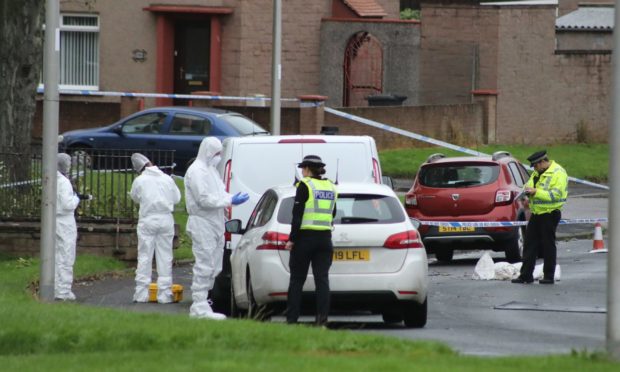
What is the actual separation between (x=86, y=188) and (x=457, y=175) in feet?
17.2

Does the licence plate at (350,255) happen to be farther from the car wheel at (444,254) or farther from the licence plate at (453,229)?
the car wheel at (444,254)

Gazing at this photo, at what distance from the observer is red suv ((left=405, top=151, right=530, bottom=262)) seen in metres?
21.7

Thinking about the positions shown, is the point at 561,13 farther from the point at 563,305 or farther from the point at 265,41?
the point at 563,305

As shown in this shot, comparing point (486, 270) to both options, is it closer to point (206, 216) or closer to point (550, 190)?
point (550, 190)

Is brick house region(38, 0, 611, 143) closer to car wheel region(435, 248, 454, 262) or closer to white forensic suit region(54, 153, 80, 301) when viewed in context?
car wheel region(435, 248, 454, 262)

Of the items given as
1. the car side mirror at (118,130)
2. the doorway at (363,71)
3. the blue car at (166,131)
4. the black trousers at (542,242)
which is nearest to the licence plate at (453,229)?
the black trousers at (542,242)

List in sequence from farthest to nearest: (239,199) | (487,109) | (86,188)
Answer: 1. (487,109)
2. (86,188)
3. (239,199)

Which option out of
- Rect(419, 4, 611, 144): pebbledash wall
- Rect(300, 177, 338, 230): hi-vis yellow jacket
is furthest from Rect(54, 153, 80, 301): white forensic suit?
Rect(419, 4, 611, 144): pebbledash wall

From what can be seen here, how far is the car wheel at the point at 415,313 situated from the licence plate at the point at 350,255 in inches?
24.7

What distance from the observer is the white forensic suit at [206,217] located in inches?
601

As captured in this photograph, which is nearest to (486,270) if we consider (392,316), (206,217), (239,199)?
(392,316)

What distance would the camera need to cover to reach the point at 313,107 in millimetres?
33188

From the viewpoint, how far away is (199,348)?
11492mm

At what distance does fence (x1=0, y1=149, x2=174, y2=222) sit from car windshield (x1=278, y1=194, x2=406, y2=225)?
6.76m
